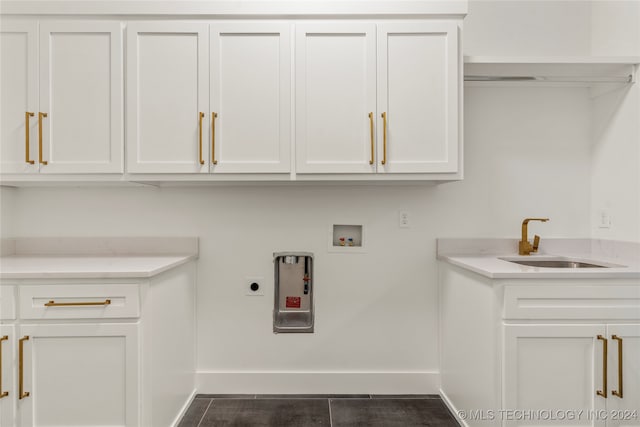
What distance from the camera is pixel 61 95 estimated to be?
79.4 inches

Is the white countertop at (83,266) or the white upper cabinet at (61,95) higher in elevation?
the white upper cabinet at (61,95)

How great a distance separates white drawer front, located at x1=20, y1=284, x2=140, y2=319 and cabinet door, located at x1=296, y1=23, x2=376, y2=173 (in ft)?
3.23

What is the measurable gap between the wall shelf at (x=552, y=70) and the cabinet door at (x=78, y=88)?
1.84 metres

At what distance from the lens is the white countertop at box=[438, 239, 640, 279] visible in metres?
1.72

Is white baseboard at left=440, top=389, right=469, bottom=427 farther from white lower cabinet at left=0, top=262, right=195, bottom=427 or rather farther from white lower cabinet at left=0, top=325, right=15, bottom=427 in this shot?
white lower cabinet at left=0, top=325, right=15, bottom=427

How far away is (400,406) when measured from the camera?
2.26m

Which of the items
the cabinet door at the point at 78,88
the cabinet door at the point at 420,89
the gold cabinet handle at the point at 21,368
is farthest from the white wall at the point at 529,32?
the gold cabinet handle at the point at 21,368

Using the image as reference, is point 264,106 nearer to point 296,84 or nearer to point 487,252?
point 296,84

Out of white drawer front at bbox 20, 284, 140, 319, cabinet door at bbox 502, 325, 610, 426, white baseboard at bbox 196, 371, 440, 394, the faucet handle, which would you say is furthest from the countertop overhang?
the faucet handle

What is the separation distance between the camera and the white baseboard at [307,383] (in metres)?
2.41

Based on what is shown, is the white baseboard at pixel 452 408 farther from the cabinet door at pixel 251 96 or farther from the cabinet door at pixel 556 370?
the cabinet door at pixel 251 96

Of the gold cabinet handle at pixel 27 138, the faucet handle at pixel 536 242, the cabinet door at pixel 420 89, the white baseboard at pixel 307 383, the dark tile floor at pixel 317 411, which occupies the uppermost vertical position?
the cabinet door at pixel 420 89

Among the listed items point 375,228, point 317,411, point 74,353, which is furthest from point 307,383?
point 74,353

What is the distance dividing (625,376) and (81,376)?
2326mm
